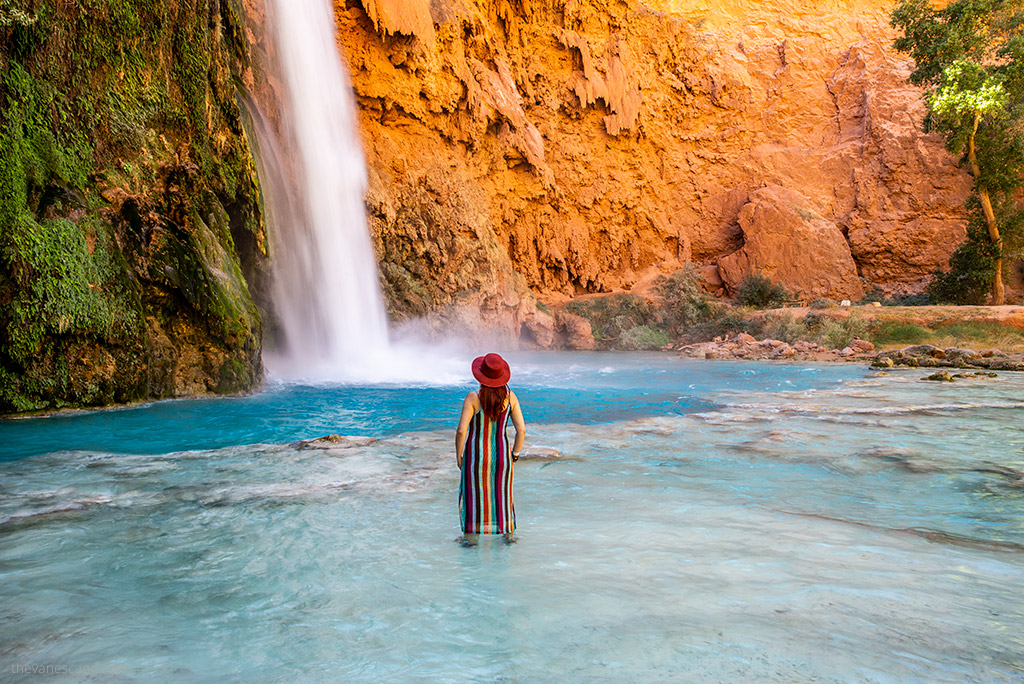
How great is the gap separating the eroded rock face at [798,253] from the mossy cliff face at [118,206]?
20.9 m

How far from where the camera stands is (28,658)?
2.28 meters

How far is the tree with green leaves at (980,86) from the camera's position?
19906mm

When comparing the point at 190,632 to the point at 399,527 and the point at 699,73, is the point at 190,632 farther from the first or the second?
the point at 699,73

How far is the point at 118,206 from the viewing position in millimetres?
9188

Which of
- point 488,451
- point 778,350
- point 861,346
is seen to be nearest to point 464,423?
point 488,451

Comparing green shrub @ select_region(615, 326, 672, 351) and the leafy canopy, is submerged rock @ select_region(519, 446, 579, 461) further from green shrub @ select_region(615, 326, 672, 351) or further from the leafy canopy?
the leafy canopy

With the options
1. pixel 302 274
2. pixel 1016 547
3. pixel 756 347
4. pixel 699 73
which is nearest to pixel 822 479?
pixel 1016 547

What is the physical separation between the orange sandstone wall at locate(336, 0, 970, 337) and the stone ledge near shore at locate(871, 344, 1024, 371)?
36.0ft

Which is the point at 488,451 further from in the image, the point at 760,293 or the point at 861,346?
the point at 760,293

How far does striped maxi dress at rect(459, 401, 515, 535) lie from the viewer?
3449mm

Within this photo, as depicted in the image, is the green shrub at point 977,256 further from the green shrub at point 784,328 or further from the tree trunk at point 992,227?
the green shrub at point 784,328

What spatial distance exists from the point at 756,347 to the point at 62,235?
1722 cm

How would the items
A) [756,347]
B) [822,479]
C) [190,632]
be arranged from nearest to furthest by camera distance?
1. [190,632]
2. [822,479]
3. [756,347]

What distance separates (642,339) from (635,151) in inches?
360
